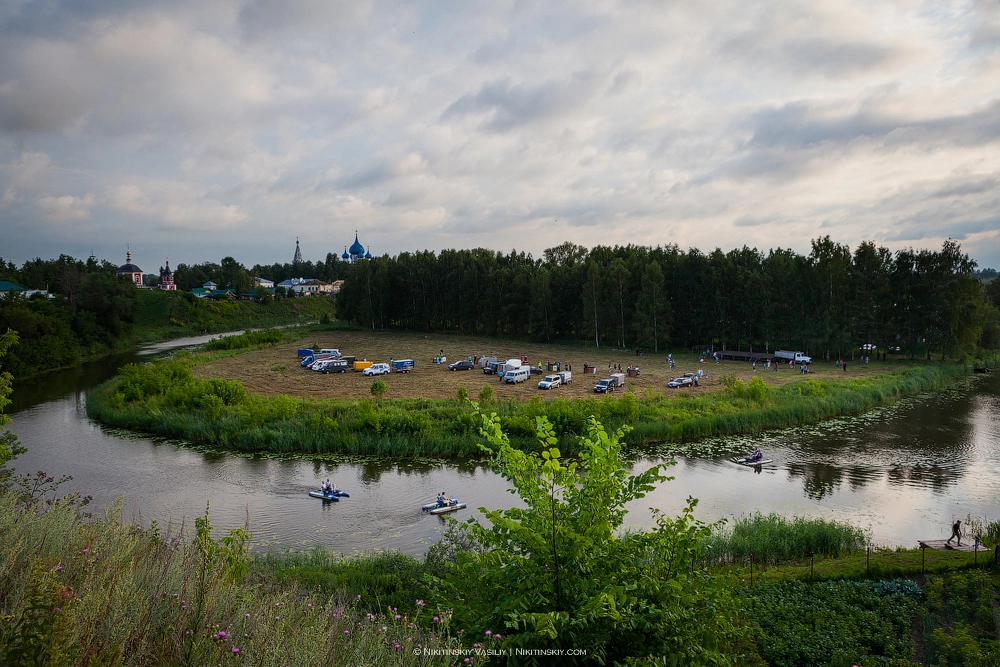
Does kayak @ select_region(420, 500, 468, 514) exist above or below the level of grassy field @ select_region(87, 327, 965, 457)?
below

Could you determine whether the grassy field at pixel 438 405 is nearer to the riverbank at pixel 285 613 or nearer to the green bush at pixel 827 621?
the green bush at pixel 827 621

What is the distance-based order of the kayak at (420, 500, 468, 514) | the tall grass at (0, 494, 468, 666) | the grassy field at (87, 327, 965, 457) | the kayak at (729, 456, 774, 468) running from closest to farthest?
the tall grass at (0, 494, 468, 666)
the kayak at (420, 500, 468, 514)
the kayak at (729, 456, 774, 468)
the grassy field at (87, 327, 965, 457)

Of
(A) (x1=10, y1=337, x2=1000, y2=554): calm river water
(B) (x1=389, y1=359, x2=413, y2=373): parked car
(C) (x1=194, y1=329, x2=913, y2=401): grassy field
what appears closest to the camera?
(A) (x1=10, y1=337, x2=1000, y2=554): calm river water

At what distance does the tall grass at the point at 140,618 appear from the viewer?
356cm

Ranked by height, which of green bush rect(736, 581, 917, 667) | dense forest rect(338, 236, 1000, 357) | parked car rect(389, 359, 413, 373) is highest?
dense forest rect(338, 236, 1000, 357)

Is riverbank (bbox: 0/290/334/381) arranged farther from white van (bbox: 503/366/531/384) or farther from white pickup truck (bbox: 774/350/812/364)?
white pickup truck (bbox: 774/350/812/364)

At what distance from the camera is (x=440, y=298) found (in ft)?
260

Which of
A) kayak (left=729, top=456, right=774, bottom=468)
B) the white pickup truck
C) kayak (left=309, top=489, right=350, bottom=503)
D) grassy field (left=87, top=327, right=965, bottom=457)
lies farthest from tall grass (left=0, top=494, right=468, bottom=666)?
the white pickup truck

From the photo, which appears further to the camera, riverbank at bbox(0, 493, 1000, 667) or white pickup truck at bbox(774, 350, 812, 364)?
white pickup truck at bbox(774, 350, 812, 364)

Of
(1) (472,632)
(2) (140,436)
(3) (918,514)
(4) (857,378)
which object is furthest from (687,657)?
(4) (857,378)

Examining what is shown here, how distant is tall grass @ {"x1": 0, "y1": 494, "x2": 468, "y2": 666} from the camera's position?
356 centimetres

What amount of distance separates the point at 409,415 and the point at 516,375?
48.2 feet

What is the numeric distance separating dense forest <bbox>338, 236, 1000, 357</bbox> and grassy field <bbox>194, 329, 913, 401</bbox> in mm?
3111

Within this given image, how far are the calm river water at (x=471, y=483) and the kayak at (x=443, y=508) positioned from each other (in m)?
0.26
